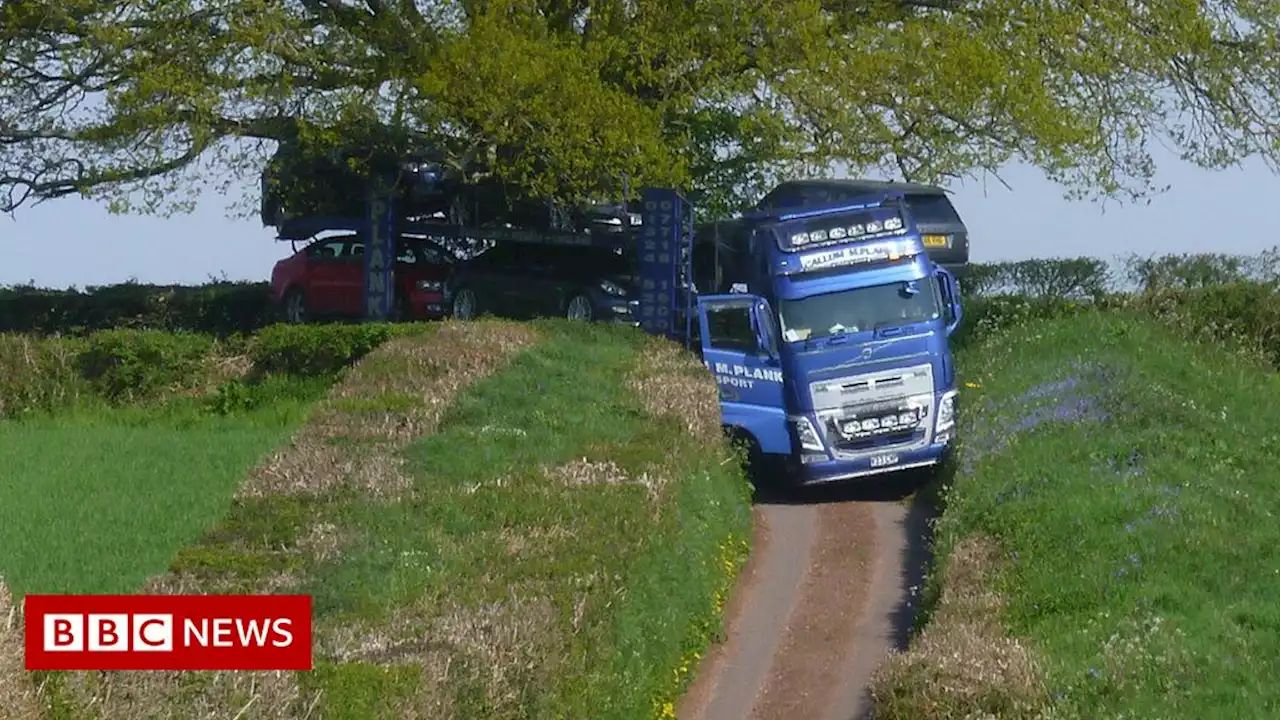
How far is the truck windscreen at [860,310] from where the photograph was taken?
23109 millimetres

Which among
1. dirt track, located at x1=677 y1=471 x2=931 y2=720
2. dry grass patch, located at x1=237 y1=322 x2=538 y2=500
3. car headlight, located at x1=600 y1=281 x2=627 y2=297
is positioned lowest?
dirt track, located at x1=677 y1=471 x2=931 y2=720

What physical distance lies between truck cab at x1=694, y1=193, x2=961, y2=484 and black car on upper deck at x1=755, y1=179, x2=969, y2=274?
20.4 ft

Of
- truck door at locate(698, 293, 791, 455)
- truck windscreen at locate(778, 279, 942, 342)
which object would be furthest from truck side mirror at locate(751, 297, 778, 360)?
truck windscreen at locate(778, 279, 942, 342)

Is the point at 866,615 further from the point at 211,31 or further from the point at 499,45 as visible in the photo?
the point at 211,31

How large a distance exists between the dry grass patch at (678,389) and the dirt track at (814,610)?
138 centimetres

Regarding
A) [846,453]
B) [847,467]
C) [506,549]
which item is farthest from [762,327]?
[506,549]

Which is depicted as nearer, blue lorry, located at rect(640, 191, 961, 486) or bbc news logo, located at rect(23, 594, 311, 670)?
bbc news logo, located at rect(23, 594, 311, 670)

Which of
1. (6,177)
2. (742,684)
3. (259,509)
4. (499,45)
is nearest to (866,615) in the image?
(742,684)

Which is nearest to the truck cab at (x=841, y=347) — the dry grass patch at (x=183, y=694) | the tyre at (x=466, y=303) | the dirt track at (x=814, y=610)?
the dirt track at (x=814, y=610)

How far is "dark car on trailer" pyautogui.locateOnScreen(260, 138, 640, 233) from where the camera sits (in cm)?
2864

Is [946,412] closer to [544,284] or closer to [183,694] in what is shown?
[544,284]

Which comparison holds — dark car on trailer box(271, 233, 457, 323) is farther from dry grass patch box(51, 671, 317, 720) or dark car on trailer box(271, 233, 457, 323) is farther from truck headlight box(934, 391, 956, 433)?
dry grass patch box(51, 671, 317, 720)

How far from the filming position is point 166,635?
29.7ft

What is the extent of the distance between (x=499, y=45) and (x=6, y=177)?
8.89m
